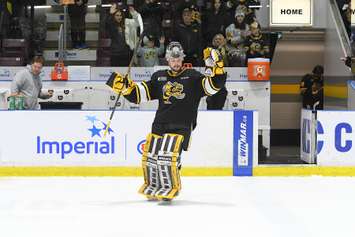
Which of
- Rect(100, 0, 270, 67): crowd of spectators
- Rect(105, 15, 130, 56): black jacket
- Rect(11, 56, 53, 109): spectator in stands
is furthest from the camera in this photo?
Rect(105, 15, 130, 56): black jacket

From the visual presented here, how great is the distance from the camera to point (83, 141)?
810 centimetres

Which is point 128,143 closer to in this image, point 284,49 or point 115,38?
point 115,38

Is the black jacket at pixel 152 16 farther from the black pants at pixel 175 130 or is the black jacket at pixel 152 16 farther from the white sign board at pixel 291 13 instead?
the black pants at pixel 175 130

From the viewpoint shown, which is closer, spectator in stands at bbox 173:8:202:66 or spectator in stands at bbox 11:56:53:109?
spectator in stands at bbox 11:56:53:109

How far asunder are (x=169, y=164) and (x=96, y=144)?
2211mm

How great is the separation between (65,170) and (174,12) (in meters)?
4.41

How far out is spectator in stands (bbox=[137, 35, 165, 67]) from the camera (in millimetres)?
10719

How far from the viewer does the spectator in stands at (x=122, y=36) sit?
10852 millimetres

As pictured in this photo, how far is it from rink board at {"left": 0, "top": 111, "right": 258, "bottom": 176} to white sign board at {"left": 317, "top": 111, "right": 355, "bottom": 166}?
2.97 feet

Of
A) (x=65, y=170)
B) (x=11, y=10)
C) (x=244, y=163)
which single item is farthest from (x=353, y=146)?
(x=11, y=10)

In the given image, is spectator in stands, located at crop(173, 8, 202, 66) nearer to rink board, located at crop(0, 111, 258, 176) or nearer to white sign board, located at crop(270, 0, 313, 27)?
white sign board, located at crop(270, 0, 313, 27)

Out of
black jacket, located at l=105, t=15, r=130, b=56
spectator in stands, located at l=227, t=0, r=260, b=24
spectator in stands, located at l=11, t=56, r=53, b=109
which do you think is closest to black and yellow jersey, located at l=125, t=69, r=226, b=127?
spectator in stands, located at l=11, t=56, r=53, b=109

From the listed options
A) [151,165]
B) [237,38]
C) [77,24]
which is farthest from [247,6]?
[151,165]
